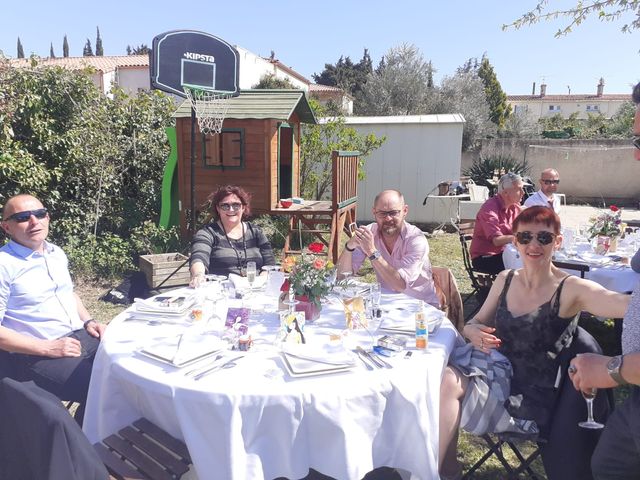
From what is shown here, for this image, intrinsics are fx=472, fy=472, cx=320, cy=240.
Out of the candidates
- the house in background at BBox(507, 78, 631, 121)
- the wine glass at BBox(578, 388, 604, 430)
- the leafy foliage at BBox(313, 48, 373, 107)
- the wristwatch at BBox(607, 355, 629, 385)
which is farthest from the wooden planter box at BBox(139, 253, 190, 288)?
the house in background at BBox(507, 78, 631, 121)

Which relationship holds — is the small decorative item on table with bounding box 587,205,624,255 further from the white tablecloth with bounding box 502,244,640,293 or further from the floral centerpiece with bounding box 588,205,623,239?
the white tablecloth with bounding box 502,244,640,293

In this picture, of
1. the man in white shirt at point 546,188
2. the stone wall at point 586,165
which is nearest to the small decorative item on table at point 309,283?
the man in white shirt at point 546,188

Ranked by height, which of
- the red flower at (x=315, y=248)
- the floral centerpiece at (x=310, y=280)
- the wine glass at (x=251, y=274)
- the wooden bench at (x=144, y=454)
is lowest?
the wooden bench at (x=144, y=454)

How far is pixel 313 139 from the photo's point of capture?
9.62m

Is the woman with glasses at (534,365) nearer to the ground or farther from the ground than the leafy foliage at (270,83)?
nearer to the ground

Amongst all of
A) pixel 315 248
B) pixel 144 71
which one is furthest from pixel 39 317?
pixel 144 71

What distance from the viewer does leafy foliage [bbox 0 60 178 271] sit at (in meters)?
6.25

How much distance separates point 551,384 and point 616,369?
2.04ft

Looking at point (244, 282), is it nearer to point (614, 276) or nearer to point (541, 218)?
point (541, 218)

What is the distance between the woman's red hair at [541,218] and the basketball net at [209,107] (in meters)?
4.96

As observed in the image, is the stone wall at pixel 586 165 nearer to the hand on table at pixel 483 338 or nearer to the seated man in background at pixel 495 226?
the seated man in background at pixel 495 226

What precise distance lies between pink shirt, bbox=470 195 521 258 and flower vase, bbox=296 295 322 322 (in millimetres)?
3031

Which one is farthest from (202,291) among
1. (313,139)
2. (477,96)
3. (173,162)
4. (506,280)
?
(477,96)

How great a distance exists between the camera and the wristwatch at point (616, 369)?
162 cm
